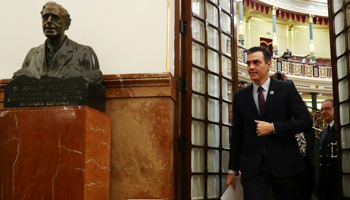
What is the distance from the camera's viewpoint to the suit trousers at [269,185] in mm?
2525

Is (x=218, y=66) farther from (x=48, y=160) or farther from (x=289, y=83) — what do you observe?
(x=48, y=160)

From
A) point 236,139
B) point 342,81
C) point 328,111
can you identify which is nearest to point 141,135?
point 236,139

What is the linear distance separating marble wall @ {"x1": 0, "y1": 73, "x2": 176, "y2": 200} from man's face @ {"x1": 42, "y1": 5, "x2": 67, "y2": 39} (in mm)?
568

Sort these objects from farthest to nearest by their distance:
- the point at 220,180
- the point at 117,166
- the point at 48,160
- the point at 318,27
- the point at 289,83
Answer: the point at 318,27
the point at 220,180
the point at 117,166
the point at 289,83
the point at 48,160

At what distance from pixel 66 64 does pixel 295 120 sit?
1669 millimetres

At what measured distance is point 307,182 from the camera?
8.61 feet

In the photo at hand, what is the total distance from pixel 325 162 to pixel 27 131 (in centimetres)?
309

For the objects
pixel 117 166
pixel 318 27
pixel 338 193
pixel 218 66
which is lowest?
pixel 338 193

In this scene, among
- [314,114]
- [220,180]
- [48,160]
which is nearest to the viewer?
[48,160]

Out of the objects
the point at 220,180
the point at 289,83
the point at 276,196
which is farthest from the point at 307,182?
the point at 220,180

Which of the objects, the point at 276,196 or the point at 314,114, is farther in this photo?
the point at 314,114

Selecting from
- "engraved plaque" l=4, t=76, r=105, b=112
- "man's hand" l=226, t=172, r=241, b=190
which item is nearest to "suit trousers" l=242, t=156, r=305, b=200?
"man's hand" l=226, t=172, r=241, b=190

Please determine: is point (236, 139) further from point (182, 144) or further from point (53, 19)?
point (53, 19)

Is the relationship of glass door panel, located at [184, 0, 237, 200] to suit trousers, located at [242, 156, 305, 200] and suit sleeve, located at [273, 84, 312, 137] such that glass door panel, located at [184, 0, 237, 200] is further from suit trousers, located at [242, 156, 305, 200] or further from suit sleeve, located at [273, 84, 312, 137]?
suit sleeve, located at [273, 84, 312, 137]
